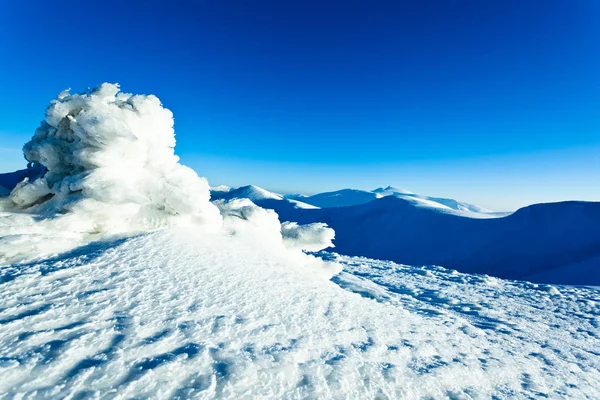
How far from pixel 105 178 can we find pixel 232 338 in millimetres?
5767

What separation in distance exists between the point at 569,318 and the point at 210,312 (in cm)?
1113

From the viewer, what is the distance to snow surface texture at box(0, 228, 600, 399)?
345 centimetres

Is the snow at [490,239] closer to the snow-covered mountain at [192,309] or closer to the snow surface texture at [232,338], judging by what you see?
the snow-covered mountain at [192,309]

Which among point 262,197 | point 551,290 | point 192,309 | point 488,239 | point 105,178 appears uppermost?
point 262,197

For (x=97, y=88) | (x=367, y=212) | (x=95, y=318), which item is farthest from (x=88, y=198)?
(x=367, y=212)

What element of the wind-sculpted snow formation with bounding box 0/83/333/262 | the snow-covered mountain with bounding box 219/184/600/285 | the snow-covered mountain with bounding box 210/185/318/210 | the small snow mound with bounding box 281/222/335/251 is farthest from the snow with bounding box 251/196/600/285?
the wind-sculpted snow formation with bounding box 0/83/333/262

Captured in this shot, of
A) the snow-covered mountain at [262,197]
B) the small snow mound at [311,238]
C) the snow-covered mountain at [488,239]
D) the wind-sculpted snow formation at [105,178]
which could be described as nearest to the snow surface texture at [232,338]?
the wind-sculpted snow formation at [105,178]

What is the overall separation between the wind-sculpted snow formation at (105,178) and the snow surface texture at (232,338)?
3.39 feet

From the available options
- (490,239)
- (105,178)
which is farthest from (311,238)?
(490,239)

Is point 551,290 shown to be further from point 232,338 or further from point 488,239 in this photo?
point 488,239

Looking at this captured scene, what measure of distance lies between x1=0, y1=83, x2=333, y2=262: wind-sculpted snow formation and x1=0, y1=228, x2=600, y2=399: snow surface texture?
103 centimetres

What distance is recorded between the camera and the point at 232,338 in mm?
4414

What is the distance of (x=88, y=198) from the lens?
25.3 ft

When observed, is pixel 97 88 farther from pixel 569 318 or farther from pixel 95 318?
pixel 569 318
